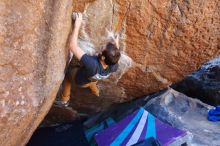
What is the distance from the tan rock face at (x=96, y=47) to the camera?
2854mm

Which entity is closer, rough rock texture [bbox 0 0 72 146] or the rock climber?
rough rock texture [bbox 0 0 72 146]

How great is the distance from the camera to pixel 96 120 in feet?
15.7

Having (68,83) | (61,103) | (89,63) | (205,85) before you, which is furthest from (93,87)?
(205,85)

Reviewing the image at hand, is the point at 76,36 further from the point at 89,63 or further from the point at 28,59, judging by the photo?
the point at 28,59

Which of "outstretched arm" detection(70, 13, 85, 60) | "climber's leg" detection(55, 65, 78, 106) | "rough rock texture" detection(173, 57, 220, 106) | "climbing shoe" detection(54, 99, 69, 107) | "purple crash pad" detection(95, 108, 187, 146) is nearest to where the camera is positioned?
"outstretched arm" detection(70, 13, 85, 60)

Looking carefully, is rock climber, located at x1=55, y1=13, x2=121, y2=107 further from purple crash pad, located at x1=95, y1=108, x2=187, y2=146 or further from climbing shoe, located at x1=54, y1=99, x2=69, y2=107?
purple crash pad, located at x1=95, y1=108, x2=187, y2=146

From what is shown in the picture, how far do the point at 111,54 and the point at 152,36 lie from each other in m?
0.50

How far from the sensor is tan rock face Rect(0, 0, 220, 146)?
9.36 feet

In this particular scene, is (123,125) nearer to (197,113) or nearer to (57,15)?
(197,113)

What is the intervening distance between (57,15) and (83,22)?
485 millimetres

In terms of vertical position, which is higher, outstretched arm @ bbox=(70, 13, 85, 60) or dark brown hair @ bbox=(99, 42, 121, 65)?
outstretched arm @ bbox=(70, 13, 85, 60)

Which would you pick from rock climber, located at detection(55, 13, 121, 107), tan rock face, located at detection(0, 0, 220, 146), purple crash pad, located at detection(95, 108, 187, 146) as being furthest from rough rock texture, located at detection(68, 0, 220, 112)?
purple crash pad, located at detection(95, 108, 187, 146)

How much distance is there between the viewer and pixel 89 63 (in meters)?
3.50

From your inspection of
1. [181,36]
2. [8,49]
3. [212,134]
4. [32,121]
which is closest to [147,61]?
[181,36]
